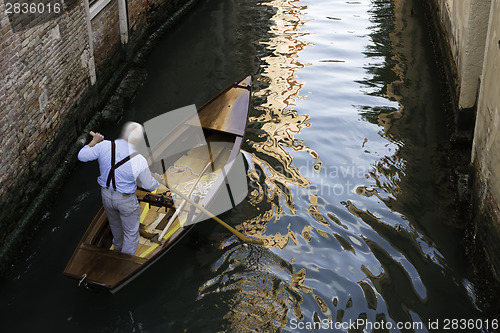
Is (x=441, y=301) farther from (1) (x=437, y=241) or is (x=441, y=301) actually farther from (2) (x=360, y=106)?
(2) (x=360, y=106)

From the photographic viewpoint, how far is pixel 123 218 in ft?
16.6

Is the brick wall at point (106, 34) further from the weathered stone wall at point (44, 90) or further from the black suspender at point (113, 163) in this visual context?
the black suspender at point (113, 163)

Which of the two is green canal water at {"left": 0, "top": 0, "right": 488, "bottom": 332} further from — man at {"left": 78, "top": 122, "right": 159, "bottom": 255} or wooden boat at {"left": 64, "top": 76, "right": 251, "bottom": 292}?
man at {"left": 78, "top": 122, "right": 159, "bottom": 255}

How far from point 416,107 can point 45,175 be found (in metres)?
4.73

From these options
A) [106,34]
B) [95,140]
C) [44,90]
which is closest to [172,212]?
[95,140]

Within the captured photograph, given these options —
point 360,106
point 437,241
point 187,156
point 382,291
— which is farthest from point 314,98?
point 382,291

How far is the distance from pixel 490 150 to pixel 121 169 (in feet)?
10.1

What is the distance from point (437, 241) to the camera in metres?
5.82

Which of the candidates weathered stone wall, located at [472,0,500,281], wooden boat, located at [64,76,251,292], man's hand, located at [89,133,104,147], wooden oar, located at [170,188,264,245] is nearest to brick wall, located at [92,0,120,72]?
wooden boat, located at [64,76,251,292]

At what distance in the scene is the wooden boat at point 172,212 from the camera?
502 cm

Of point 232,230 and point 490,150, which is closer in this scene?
point 490,150

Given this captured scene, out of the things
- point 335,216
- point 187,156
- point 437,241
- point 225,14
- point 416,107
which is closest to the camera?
point 437,241

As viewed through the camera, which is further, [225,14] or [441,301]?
[225,14]

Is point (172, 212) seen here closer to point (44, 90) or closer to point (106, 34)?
point (44, 90)
